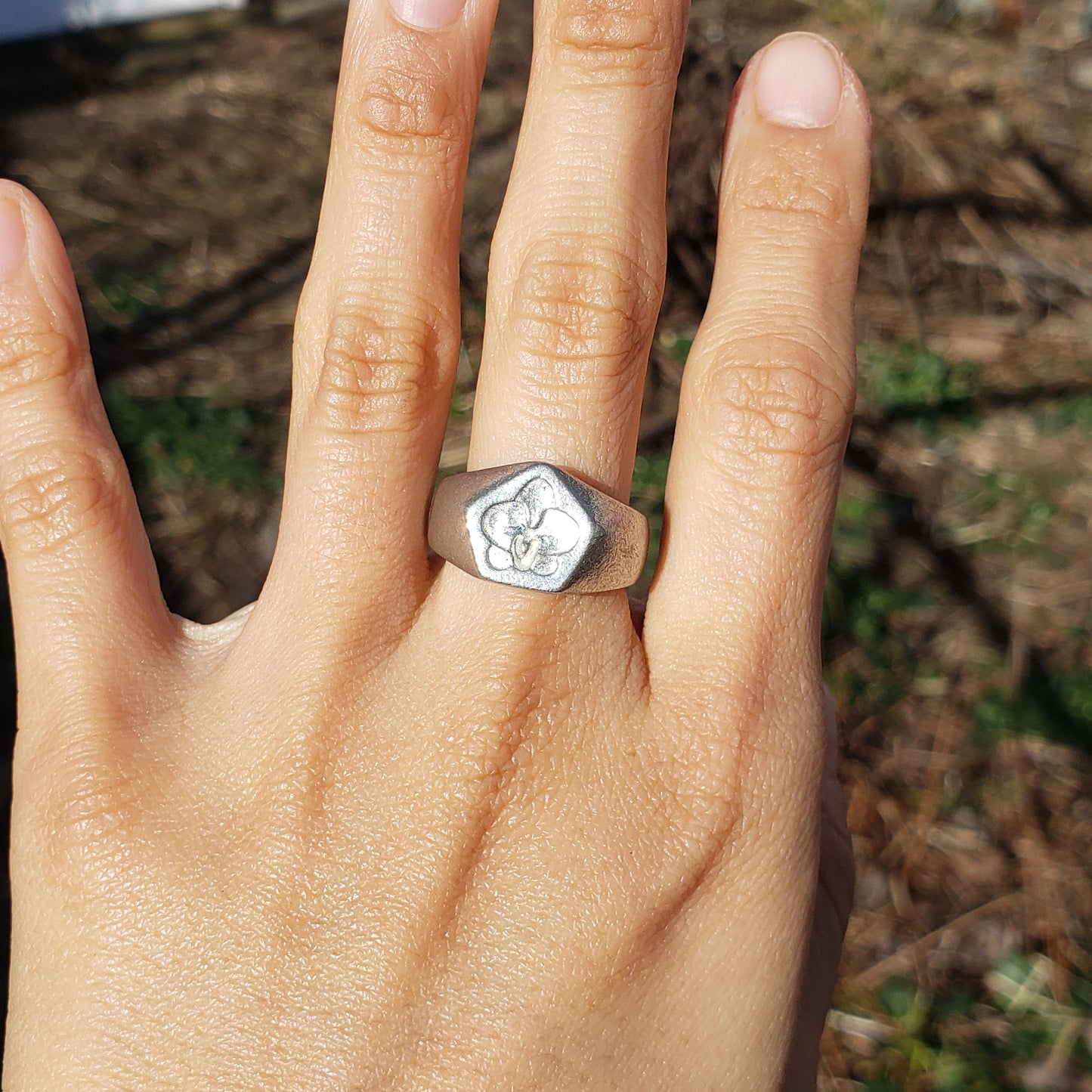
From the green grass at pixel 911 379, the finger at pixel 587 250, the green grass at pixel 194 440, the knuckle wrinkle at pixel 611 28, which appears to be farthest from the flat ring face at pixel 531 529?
the green grass at pixel 911 379

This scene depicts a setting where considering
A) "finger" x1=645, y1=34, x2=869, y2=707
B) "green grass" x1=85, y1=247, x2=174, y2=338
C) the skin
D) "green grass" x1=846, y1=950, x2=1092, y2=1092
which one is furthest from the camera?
"green grass" x1=85, y1=247, x2=174, y2=338

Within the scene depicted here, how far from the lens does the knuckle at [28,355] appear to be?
1813mm

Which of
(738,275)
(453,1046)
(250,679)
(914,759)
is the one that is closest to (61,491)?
(250,679)

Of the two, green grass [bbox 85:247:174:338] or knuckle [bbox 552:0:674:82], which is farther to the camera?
green grass [bbox 85:247:174:338]

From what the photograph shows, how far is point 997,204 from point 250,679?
161 inches

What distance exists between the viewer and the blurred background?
113 inches

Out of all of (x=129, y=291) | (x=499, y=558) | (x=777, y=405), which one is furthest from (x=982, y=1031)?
(x=129, y=291)

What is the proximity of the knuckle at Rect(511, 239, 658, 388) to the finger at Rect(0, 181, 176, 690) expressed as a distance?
0.83 meters

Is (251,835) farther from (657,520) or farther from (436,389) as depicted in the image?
(657,520)

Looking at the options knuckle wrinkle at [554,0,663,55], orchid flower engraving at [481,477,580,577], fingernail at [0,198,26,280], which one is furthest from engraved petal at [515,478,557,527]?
fingernail at [0,198,26,280]

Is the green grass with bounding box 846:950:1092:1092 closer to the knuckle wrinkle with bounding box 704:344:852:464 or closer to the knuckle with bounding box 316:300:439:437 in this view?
the knuckle wrinkle with bounding box 704:344:852:464

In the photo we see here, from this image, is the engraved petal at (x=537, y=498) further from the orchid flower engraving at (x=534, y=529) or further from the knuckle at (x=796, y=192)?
the knuckle at (x=796, y=192)

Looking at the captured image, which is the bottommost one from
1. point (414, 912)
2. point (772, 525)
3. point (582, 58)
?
point (414, 912)

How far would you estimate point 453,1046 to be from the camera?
1.47m
